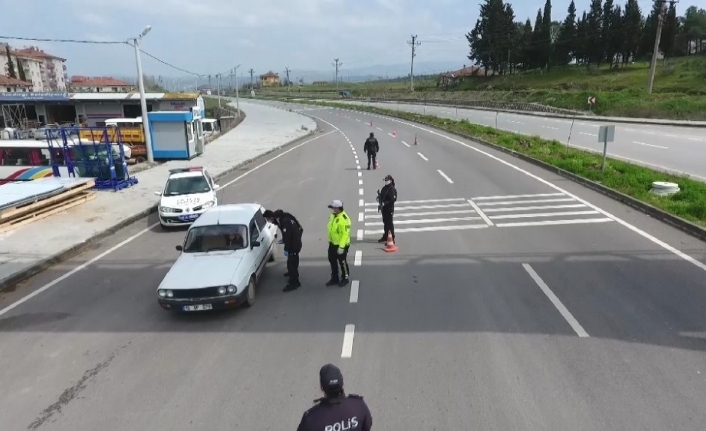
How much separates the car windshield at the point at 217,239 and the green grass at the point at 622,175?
1050 centimetres

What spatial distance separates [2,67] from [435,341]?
14065 cm

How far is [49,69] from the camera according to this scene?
15925 centimetres

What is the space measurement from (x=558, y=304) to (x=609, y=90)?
217 feet

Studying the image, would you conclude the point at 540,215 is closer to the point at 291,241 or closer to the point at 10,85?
the point at 291,241

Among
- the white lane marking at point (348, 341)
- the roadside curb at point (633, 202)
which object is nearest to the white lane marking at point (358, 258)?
the white lane marking at point (348, 341)

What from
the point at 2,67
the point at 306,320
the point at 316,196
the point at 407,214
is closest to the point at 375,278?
the point at 306,320

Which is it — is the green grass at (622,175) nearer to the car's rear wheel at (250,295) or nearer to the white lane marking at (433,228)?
the white lane marking at (433,228)

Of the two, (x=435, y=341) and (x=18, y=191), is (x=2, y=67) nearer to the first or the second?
(x=18, y=191)

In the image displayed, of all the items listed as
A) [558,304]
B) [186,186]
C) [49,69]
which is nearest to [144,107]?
[186,186]

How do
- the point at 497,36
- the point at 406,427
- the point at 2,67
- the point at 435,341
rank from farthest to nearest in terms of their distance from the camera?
the point at 2,67
the point at 497,36
the point at 435,341
the point at 406,427

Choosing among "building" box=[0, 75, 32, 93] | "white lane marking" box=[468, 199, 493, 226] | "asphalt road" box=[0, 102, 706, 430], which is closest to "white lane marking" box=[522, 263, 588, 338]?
"asphalt road" box=[0, 102, 706, 430]

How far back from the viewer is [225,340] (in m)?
7.25

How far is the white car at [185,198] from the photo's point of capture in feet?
45.0

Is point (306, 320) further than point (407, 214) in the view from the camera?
No
